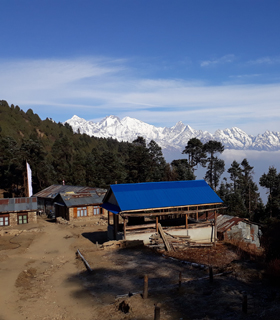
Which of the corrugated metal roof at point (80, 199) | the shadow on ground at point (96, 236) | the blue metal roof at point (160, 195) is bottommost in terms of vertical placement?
the shadow on ground at point (96, 236)

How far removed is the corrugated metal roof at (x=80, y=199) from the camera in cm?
3988

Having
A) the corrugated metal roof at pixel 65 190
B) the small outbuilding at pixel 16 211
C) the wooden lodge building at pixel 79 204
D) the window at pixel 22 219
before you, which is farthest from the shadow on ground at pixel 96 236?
the corrugated metal roof at pixel 65 190

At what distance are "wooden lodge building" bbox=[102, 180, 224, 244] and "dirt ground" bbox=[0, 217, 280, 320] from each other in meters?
2.40

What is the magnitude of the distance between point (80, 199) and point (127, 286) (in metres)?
26.8

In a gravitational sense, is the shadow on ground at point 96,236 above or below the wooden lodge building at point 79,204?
below

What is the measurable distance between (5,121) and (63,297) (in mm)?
140099

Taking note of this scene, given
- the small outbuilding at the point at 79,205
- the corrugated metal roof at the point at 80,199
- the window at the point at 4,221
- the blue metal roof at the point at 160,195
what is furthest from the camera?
the corrugated metal roof at the point at 80,199

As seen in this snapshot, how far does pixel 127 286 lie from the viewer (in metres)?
15.3

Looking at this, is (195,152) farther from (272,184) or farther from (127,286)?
(127,286)

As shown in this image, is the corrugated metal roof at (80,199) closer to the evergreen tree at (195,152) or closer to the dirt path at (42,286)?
the dirt path at (42,286)

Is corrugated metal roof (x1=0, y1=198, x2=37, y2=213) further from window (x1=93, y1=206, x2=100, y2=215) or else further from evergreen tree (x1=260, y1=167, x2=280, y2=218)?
evergreen tree (x1=260, y1=167, x2=280, y2=218)

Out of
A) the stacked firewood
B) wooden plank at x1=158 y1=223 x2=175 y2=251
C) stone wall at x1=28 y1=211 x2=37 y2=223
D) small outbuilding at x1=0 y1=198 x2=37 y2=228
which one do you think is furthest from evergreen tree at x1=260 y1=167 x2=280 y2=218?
small outbuilding at x1=0 y1=198 x2=37 y2=228

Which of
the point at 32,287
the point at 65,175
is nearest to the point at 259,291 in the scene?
the point at 32,287

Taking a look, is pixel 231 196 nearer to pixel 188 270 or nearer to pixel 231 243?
pixel 231 243
